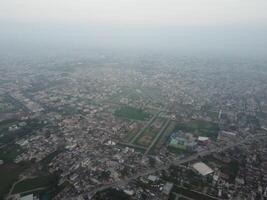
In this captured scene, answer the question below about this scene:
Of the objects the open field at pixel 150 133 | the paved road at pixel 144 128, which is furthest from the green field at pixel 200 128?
the paved road at pixel 144 128

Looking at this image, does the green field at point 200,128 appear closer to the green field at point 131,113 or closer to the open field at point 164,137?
the open field at point 164,137

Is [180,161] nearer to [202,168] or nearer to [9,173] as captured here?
[202,168]

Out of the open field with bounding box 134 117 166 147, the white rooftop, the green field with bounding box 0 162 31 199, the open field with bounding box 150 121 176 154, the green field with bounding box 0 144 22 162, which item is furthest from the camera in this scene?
the open field with bounding box 134 117 166 147

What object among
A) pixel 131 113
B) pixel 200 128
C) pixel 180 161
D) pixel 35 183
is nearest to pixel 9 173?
pixel 35 183

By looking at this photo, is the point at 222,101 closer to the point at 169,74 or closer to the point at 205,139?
the point at 205,139

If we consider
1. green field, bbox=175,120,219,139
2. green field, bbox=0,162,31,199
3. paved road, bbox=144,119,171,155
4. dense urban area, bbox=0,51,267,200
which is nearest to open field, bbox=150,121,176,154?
dense urban area, bbox=0,51,267,200

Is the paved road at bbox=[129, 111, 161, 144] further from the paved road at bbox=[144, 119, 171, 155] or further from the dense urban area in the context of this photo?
the paved road at bbox=[144, 119, 171, 155]
